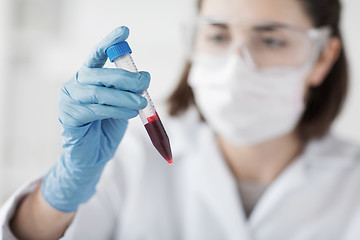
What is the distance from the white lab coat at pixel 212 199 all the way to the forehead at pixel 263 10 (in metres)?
0.48

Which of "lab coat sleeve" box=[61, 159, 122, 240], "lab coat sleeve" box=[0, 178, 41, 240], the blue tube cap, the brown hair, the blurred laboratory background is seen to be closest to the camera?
the blue tube cap

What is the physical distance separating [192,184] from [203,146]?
0.16 meters

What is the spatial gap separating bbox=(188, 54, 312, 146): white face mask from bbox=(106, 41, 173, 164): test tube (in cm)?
52

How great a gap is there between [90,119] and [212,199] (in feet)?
2.20

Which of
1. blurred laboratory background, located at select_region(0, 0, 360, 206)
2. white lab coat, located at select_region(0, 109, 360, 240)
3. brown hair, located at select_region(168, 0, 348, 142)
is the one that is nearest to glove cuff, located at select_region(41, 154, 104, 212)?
white lab coat, located at select_region(0, 109, 360, 240)

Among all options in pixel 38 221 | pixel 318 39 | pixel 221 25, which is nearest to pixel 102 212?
pixel 38 221

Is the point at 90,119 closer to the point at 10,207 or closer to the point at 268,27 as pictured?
the point at 10,207

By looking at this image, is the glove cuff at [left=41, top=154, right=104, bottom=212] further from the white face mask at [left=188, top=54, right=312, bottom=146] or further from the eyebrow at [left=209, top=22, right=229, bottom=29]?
the eyebrow at [left=209, top=22, right=229, bottom=29]

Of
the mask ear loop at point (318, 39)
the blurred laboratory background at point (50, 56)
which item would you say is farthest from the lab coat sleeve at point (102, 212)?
the blurred laboratory background at point (50, 56)

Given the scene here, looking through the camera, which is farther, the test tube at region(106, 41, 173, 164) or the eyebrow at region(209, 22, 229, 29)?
the eyebrow at region(209, 22, 229, 29)

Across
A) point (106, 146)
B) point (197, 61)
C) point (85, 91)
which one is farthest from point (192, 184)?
point (85, 91)

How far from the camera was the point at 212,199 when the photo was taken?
4.05 feet

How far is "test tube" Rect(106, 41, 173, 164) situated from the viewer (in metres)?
0.64

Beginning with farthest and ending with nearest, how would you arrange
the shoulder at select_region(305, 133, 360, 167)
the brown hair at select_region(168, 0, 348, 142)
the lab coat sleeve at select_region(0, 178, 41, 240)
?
the brown hair at select_region(168, 0, 348, 142), the shoulder at select_region(305, 133, 360, 167), the lab coat sleeve at select_region(0, 178, 41, 240)
